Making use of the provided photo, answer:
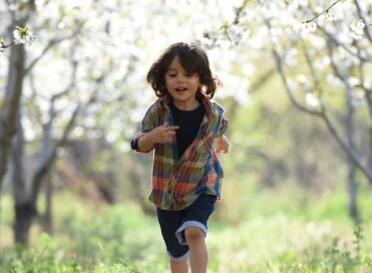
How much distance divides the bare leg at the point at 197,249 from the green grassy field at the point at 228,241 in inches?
21.5

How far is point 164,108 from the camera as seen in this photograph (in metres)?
4.79

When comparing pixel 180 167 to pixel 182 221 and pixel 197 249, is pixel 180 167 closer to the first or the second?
pixel 182 221

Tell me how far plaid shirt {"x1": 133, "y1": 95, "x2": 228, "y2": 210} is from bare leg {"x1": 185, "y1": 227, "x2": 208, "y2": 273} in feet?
0.57

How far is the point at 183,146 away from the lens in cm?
479

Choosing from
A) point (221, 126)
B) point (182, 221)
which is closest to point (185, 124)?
point (221, 126)

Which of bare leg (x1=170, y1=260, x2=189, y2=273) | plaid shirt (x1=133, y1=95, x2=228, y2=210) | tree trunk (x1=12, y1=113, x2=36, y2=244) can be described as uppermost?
tree trunk (x1=12, y1=113, x2=36, y2=244)

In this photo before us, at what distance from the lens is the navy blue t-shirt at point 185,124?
478 centimetres

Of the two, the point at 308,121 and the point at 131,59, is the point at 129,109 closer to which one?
the point at 131,59

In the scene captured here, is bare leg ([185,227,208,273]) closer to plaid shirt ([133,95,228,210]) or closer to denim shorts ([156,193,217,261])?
denim shorts ([156,193,217,261])

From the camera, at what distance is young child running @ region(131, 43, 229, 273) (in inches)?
186

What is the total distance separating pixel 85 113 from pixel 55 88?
7.27ft

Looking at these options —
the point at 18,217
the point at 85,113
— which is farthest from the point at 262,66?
the point at 18,217

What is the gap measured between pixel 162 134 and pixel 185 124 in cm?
29

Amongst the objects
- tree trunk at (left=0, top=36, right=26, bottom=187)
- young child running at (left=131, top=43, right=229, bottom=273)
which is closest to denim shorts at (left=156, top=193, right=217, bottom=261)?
young child running at (left=131, top=43, right=229, bottom=273)
